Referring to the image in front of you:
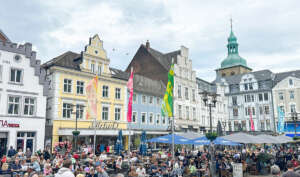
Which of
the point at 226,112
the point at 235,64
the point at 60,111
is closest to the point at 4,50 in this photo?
the point at 60,111

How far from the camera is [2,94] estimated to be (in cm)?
2233

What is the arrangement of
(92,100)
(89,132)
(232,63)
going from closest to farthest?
(92,100) < (89,132) < (232,63)

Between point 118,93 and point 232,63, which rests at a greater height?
point 232,63

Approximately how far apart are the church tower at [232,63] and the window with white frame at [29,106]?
6244 centimetres

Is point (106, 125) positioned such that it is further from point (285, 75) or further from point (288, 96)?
point (285, 75)

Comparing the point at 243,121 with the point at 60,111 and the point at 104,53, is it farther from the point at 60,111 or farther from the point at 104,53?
the point at 60,111

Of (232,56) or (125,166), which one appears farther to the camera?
(232,56)

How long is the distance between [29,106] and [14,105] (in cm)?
128

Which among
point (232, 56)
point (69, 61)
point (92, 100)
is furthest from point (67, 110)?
point (232, 56)

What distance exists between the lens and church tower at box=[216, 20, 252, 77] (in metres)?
78.9

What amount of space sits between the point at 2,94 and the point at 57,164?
12075 mm

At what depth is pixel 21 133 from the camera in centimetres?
2330

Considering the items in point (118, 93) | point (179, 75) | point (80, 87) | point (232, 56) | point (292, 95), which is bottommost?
point (118, 93)

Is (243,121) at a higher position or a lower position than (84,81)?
lower
